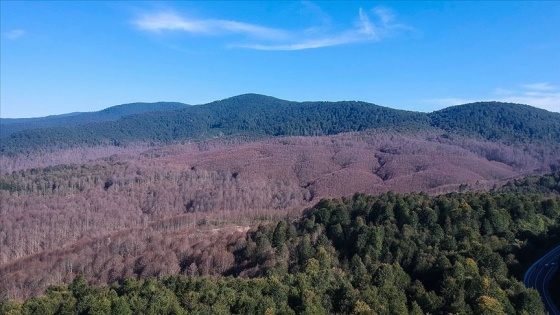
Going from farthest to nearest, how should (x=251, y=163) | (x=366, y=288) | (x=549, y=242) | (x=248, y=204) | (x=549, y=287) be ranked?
(x=251, y=163), (x=248, y=204), (x=549, y=242), (x=549, y=287), (x=366, y=288)

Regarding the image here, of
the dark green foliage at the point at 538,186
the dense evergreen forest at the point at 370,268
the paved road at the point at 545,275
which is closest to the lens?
the dense evergreen forest at the point at 370,268

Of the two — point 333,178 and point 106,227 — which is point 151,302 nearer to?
point 106,227

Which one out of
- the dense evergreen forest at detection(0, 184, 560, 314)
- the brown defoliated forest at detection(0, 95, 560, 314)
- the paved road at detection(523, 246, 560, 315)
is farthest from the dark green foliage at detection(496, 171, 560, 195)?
the paved road at detection(523, 246, 560, 315)

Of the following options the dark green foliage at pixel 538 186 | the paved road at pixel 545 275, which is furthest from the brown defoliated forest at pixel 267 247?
the paved road at pixel 545 275

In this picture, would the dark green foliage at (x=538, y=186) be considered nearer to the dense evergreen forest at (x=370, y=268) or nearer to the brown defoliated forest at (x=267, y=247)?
the brown defoliated forest at (x=267, y=247)

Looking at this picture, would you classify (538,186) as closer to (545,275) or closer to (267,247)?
(545,275)

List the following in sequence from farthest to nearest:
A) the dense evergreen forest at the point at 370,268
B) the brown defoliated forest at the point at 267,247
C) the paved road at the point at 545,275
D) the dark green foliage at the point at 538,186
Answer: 1. the dark green foliage at the point at 538,186
2. the paved road at the point at 545,275
3. the brown defoliated forest at the point at 267,247
4. the dense evergreen forest at the point at 370,268

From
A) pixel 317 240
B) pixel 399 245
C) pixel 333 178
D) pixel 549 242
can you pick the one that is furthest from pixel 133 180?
pixel 549 242
